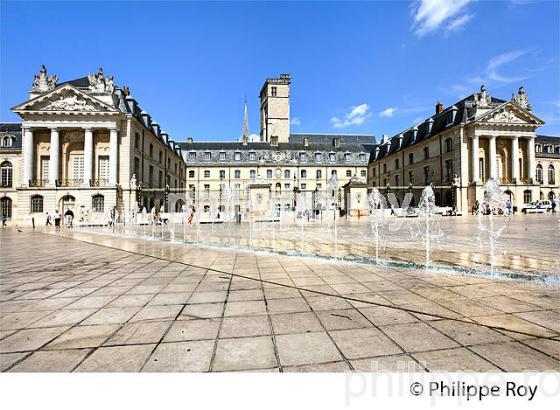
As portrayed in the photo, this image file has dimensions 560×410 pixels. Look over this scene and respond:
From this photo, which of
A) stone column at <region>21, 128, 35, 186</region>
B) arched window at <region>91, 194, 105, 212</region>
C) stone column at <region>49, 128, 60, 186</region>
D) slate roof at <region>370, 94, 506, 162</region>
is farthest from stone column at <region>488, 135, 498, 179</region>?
stone column at <region>21, 128, 35, 186</region>

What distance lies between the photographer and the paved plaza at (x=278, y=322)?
7.00 ft

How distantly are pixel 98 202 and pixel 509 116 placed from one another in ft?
165

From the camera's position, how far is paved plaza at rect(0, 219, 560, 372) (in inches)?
84.0

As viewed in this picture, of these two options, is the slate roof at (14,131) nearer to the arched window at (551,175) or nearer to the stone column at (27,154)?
the stone column at (27,154)

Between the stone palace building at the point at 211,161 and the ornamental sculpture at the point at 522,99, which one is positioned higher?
the ornamental sculpture at the point at 522,99

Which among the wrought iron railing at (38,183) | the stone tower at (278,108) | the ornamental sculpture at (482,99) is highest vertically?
the stone tower at (278,108)

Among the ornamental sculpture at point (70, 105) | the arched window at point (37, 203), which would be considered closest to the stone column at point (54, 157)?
the arched window at point (37, 203)

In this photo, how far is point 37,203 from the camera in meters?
30.2

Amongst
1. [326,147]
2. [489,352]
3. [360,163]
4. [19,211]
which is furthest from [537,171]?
[19,211]

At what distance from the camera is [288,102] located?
217 feet

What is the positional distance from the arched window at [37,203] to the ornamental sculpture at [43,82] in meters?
12.1

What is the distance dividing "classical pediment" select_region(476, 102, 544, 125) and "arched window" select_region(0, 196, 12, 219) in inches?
2439
